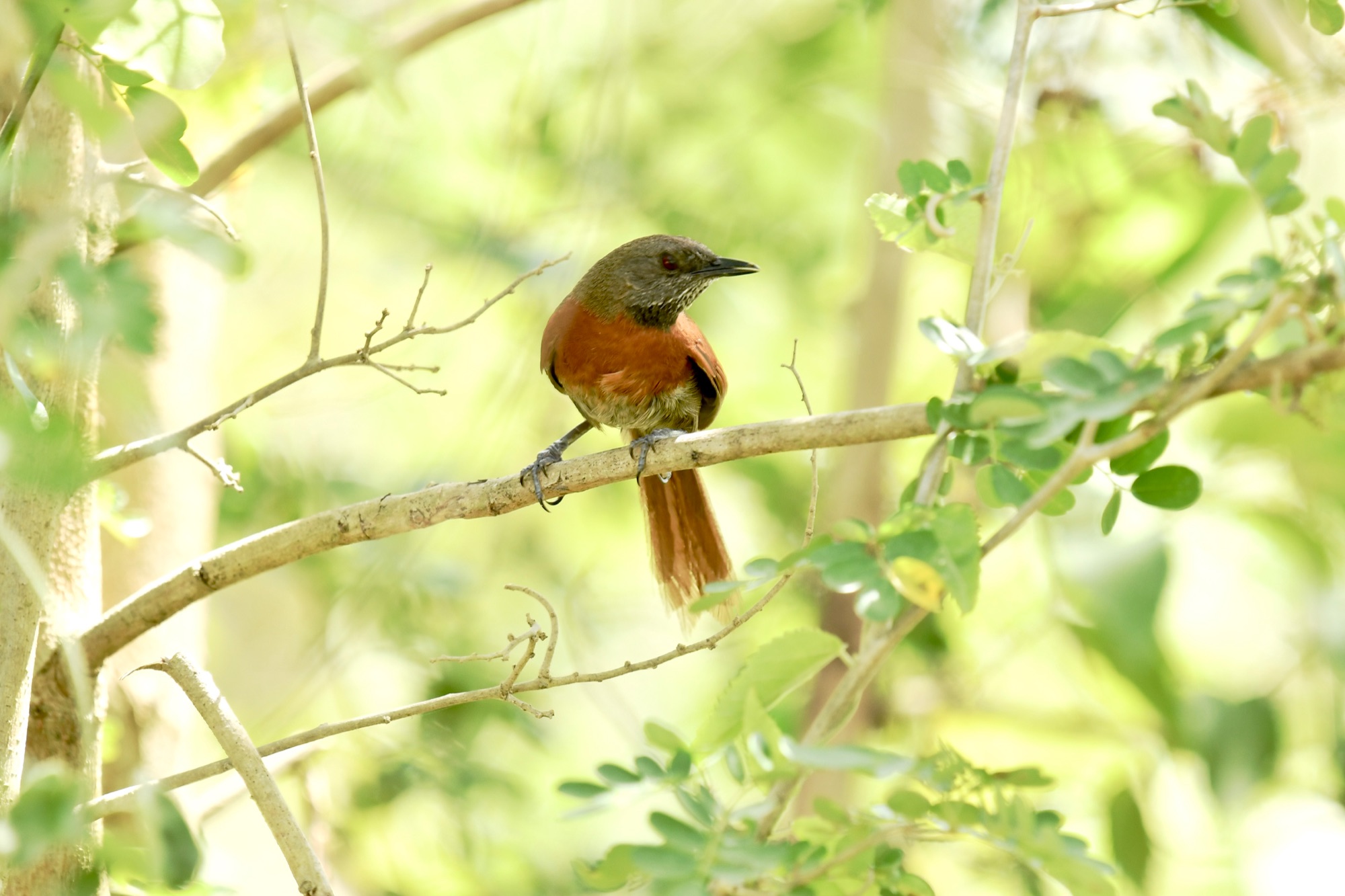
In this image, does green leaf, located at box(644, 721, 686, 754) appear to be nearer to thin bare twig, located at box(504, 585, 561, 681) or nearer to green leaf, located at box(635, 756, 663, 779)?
green leaf, located at box(635, 756, 663, 779)

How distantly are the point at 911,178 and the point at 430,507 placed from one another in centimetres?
110

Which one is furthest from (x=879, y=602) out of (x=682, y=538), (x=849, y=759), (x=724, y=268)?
(x=724, y=268)

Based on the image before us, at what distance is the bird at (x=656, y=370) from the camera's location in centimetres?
364

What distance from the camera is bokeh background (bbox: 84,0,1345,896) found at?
2467 mm

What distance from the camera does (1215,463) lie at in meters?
2.33

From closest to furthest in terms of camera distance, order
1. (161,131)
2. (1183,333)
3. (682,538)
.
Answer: (1183,333) < (161,131) < (682,538)

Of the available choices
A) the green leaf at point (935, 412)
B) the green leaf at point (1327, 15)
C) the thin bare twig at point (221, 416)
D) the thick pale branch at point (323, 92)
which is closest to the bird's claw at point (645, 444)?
the thin bare twig at point (221, 416)

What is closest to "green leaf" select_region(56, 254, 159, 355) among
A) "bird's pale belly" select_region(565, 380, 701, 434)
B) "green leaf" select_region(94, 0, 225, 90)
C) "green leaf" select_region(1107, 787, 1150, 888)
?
"green leaf" select_region(94, 0, 225, 90)

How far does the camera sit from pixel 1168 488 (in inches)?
66.4

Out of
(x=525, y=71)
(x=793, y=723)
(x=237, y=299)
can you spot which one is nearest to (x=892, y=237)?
(x=793, y=723)

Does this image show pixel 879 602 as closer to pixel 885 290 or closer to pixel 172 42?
pixel 172 42

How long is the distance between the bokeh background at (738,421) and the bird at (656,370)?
28 cm

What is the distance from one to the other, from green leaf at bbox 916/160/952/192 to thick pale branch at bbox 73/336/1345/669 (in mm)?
375

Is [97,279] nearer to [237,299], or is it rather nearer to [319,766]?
[319,766]
